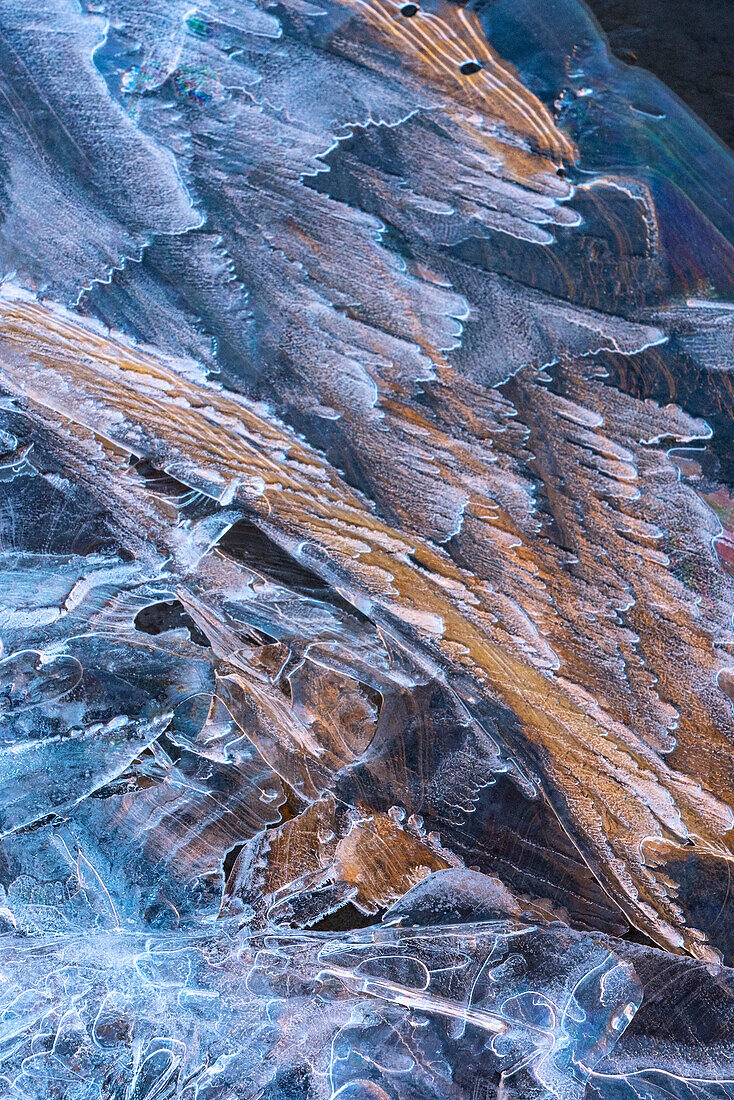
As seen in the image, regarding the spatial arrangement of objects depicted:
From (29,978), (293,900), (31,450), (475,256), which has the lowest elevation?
(29,978)

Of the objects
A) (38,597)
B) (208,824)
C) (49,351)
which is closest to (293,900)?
(208,824)

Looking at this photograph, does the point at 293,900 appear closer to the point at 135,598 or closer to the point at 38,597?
the point at 135,598

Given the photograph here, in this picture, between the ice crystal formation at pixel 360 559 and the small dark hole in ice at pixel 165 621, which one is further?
the small dark hole in ice at pixel 165 621

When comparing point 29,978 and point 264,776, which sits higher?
point 264,776

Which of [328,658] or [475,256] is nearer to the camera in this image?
[475,256]

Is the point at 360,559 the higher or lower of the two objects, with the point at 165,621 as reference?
higher

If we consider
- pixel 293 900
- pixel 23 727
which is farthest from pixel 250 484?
pixel 293 900

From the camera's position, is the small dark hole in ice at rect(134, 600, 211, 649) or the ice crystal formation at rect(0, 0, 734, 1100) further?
the small dark hole in ice at rect(134, 600, 211, 649)

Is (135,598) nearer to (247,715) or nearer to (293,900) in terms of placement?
(247,715)
